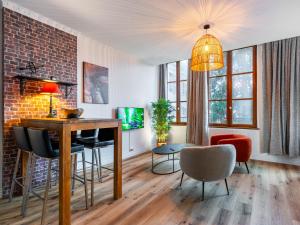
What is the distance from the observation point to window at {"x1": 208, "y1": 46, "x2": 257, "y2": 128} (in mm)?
4500

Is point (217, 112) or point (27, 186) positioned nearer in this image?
point (27, 186)

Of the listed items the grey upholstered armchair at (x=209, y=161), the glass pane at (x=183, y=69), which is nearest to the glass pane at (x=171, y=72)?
the glass pane at (x=183, y=69)

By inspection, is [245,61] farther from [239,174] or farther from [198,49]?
[239,174]

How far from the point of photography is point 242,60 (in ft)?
15.2

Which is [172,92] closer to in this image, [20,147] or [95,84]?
[95,84]

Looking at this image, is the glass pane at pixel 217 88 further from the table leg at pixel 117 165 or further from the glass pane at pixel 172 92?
the table leg at pixel 117 165

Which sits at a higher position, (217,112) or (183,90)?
(183,90)

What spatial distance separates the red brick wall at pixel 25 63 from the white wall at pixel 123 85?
1.17ft

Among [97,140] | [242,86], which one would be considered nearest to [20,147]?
[97,140]

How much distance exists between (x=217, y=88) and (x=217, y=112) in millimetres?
658

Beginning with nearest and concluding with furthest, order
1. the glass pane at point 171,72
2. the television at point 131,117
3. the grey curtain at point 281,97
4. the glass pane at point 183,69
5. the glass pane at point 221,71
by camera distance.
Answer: the grey curtain at point 281,97
the television at point 131,117
the glass pane at point 221,71
the glass pane at point 183,69
the glass pane at point 171,72

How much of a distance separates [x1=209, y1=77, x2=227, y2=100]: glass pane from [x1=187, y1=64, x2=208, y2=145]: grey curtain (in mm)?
280

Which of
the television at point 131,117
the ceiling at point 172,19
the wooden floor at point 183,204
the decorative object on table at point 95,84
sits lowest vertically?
the wooden floor at point 183,204

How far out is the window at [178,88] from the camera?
566 centimetres
